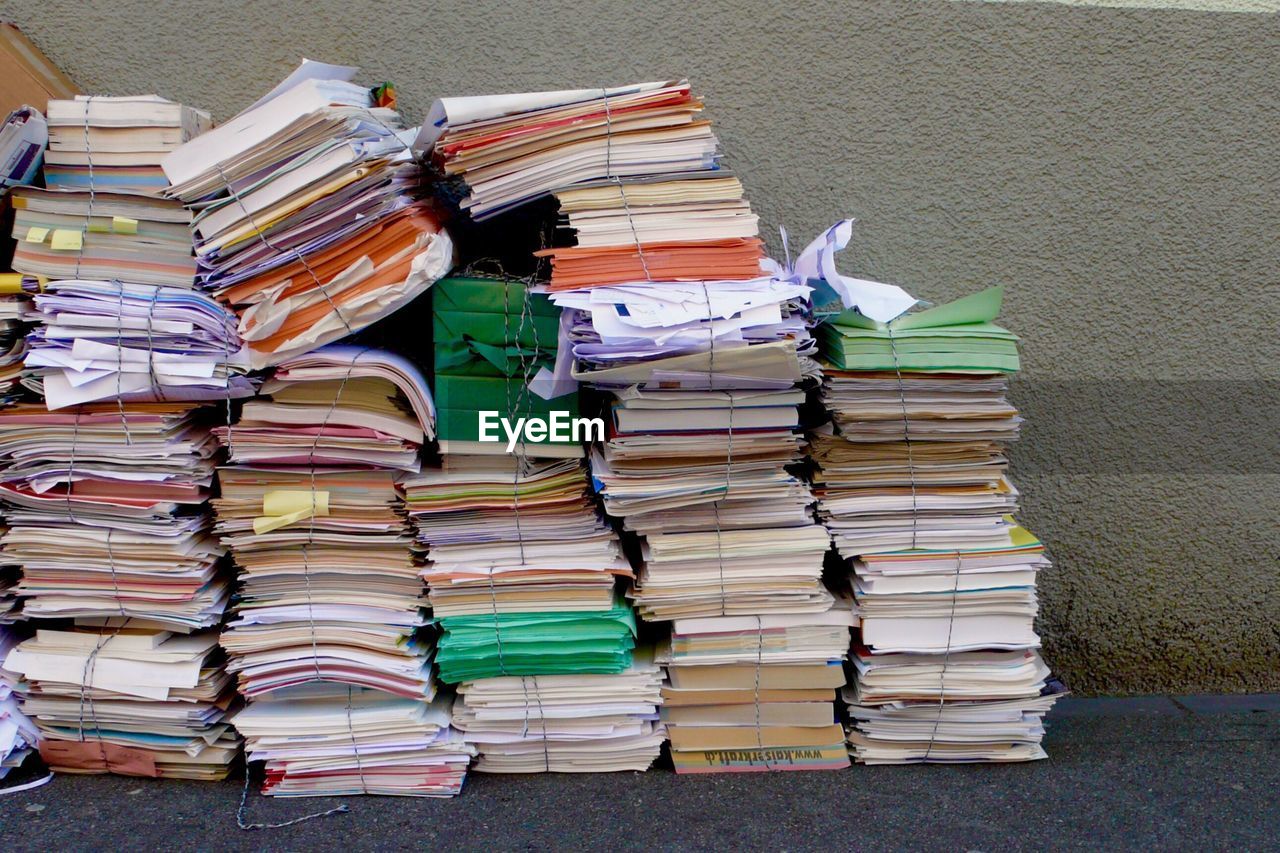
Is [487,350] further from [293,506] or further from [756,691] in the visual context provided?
[756,691]

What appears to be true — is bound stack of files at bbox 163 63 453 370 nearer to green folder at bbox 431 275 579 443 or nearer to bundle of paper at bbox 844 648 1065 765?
green folder at bbox 431 275 579 443

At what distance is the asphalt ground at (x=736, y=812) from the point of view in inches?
101

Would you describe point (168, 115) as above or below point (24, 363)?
above

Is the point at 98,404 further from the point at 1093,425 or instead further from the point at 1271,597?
the point at 1271,597

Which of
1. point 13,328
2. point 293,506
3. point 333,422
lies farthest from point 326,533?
point 13,328

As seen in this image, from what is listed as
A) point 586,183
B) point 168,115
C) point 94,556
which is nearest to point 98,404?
point 94,556

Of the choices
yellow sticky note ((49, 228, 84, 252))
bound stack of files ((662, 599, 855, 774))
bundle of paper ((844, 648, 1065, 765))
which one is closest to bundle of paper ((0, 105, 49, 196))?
yellow sticky note ((49, 228, 84, 252))

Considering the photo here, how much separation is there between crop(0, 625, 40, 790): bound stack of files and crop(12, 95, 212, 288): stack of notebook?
113cm

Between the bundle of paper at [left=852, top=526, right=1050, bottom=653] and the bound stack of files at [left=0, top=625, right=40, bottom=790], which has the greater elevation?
the bundle of paper at [left=852, top=526, right=1050, bottom=653]

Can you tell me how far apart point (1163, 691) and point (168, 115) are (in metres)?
4.10

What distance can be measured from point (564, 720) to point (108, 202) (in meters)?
2.02

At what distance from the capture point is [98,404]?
8.83 feet

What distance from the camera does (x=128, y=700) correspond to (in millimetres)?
2779

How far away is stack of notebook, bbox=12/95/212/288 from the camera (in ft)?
8.71
